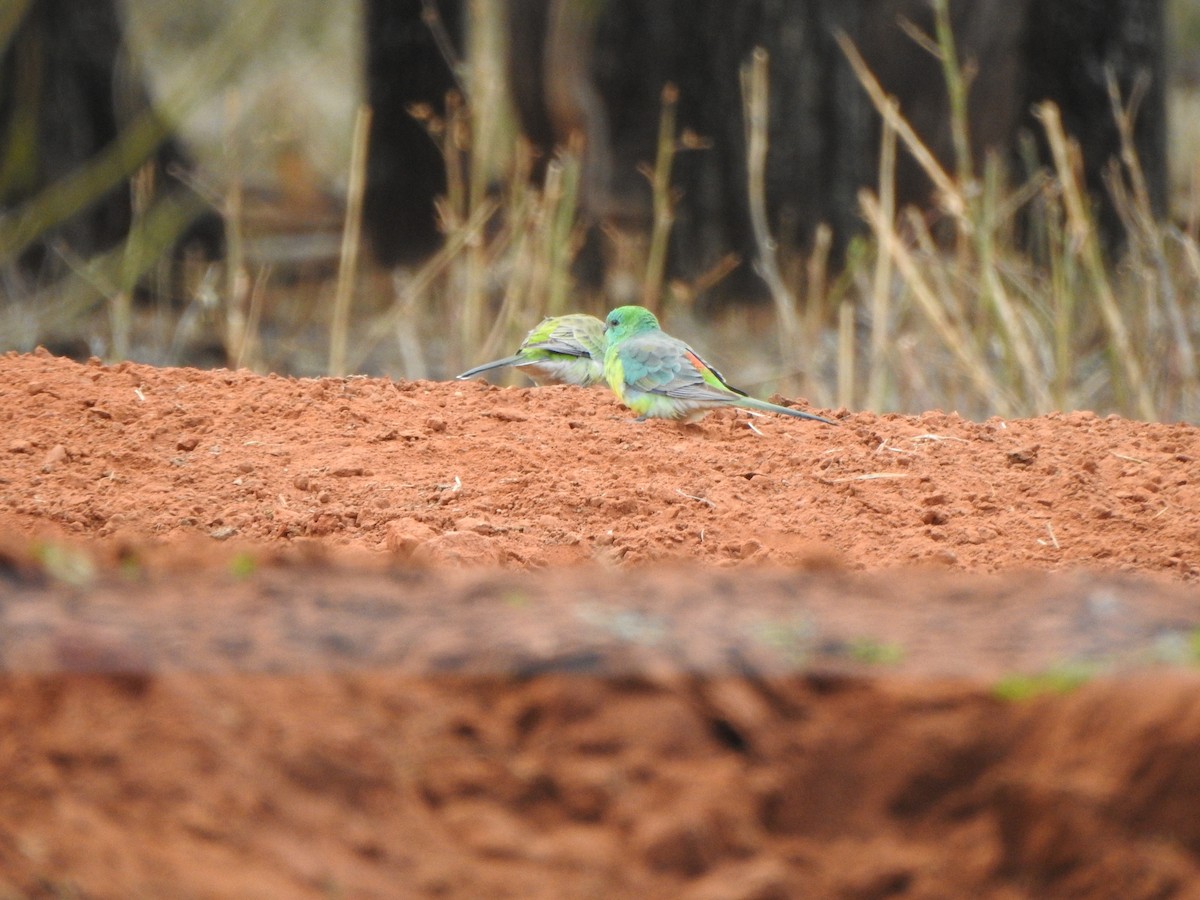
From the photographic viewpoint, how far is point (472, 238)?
5836 millimetres

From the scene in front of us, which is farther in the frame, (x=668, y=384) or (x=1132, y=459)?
(x=668, y=384)

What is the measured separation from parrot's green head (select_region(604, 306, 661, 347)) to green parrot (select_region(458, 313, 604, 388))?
21 centimetres

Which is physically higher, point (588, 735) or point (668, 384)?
point (668, 384)

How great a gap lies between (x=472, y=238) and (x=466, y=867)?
4.13 m

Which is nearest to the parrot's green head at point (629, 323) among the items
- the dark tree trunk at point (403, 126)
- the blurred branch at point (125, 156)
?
the blurred branch at point (125, 156)

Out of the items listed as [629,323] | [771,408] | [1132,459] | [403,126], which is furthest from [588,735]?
[403,126]

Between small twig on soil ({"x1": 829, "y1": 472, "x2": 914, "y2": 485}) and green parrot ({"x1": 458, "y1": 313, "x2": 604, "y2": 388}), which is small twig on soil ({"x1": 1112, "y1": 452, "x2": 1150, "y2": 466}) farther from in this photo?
green parrot ({"x1": 458, "y1": 313, "x2": 604, "y2": 388})

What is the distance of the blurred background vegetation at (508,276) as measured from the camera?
5.79 meters

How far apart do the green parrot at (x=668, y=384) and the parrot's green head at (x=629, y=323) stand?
0.18 metres

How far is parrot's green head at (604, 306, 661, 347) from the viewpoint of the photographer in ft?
15.6

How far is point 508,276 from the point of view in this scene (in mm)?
7973

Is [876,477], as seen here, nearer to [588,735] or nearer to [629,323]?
[629,323]

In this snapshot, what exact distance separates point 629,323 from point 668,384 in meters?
0.53

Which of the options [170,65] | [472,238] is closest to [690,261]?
[472,238]
